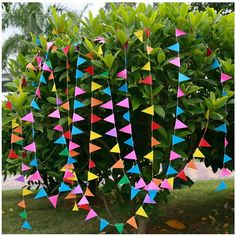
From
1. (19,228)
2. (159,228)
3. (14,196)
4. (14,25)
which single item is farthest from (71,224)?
(14,25)

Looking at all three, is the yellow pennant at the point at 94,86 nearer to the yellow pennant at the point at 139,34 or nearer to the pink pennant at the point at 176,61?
the yellow pennant at the point at 139,34

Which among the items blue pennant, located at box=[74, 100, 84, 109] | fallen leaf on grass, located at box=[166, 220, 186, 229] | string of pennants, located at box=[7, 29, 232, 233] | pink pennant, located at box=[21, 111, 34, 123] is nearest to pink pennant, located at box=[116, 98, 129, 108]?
string of pennants, located at box=[7, 29, 232, 233]

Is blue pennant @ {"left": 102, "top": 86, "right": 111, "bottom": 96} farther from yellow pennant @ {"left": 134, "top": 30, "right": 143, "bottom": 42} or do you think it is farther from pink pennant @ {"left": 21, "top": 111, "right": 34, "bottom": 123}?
pink pennant @ {"left": 21, "top": 111, "right": 34, "bottom": 123}

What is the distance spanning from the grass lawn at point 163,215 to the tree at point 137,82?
2.95 ft

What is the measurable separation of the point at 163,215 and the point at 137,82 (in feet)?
6.16

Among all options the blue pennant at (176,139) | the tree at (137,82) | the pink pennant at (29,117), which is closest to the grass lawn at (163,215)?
the tree at (137,82)

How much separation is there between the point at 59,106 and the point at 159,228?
6.72ft

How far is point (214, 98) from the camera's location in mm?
2812

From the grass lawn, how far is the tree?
900 millimetres

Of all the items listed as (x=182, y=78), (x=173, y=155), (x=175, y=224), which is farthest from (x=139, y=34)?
(x=175, y=224)

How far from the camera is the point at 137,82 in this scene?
2.87 meters

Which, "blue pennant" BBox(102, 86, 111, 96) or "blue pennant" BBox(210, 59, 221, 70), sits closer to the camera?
"blue pennant" BBox(102, 86, 111, 96)

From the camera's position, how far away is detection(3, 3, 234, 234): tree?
2.90 m

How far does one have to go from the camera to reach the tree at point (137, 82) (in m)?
2.90
